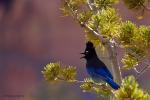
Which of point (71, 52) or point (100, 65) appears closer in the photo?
point (100, 65)

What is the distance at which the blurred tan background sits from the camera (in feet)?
6.23

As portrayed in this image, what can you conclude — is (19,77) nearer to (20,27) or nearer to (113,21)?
(20,27)

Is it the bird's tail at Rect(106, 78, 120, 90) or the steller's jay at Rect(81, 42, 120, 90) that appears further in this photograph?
the steller's jay at Rect(81, 42, 120, 90)

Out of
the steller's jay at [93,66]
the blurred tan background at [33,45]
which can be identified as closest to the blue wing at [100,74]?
the steller's jay at [93,66]

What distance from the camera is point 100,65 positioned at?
110 cm

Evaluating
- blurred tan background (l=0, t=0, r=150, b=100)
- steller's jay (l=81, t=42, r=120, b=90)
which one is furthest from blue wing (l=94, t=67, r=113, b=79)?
blurred tan background (l=0, t=0, r=150, b=100)

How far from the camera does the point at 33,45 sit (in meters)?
1.91

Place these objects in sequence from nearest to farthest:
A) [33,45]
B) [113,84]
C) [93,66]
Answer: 1. [113,84]
2. [93,66]
3. [33,45]

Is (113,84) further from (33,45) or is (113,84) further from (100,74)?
(33,45)

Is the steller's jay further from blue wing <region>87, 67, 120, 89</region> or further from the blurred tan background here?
the blurred tan background

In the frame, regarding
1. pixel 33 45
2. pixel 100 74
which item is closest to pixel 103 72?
pixel 100 74

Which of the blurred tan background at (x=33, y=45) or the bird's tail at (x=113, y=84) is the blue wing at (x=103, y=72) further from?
the blurred tan background at (x=33, y=45)

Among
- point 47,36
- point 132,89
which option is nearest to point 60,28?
point 47,36

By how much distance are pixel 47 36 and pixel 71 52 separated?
0.13 m
